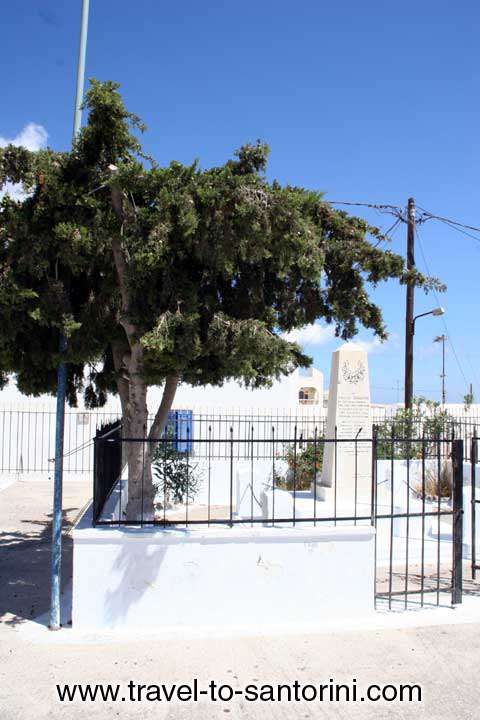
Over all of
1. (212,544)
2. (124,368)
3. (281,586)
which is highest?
(124,368)

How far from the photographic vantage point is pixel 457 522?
21.8ft

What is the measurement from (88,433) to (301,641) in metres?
14.4

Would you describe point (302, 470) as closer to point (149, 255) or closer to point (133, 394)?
point (133, 394)

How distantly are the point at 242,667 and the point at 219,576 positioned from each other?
99 cm

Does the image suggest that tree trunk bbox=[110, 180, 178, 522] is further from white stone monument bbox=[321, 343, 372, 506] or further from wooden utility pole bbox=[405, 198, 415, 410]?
wooden utility pole bbox=[405, 198, 415, 410]

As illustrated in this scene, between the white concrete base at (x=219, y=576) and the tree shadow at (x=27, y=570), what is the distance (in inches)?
28.5

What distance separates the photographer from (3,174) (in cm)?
606

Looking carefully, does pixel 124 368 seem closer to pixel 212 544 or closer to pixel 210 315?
pixel 210 315

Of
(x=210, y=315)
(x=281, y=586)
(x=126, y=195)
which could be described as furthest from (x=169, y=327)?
(x=281, y=586)

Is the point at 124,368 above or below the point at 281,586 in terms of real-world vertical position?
above

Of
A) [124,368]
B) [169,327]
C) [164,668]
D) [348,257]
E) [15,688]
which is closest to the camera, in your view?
[15,688]

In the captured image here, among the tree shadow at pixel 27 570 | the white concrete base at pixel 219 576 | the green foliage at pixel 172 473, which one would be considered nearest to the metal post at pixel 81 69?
the white concrete base at pixel 219 576

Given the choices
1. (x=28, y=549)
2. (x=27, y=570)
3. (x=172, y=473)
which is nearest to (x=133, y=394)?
(x=27, y=570)

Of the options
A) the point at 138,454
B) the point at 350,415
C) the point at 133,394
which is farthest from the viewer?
the point at 350,415
